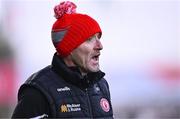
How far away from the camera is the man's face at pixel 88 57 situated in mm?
3178

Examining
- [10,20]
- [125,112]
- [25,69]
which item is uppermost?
[10,20]

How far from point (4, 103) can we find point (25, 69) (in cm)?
56

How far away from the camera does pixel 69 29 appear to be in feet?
10.8

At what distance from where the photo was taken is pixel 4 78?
9.52m

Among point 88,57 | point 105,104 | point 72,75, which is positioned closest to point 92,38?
point 88,57

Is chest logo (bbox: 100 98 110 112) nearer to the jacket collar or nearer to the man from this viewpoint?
the man

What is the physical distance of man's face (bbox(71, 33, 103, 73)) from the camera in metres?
3.18

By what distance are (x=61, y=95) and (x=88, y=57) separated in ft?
0.79

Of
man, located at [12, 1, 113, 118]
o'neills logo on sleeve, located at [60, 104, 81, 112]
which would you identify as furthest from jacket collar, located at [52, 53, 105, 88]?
o'neills logo on sleeve, located at [60, 104, 81, 112]

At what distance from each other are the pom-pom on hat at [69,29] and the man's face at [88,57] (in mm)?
43

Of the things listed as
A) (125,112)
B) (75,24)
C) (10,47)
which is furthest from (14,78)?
(75,24)

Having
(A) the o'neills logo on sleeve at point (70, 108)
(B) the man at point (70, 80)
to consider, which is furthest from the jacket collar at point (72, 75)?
(A) the o'neills logo on sleeve at point (70, 108)

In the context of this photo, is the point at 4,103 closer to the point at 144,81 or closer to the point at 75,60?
the point at 144,81

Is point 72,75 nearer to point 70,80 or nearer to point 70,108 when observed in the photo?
point 70,80
